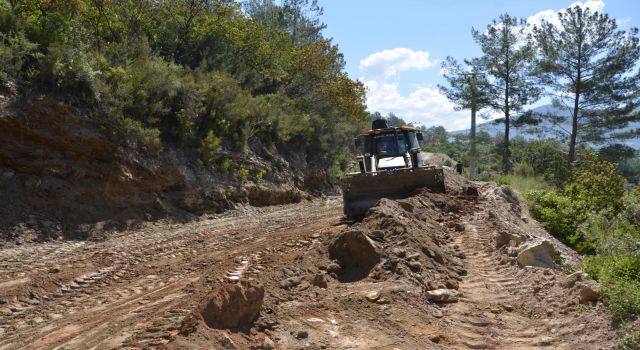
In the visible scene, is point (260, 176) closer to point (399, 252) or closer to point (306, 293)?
point (399, 252)

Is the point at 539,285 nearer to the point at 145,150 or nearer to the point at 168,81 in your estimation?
the point at 145,150

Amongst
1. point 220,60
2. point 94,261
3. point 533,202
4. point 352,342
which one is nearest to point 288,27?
point 220,60

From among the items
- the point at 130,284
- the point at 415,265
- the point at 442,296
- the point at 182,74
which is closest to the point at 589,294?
the point at 442,296

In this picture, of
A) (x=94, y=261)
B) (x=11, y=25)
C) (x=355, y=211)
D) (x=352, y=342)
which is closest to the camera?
(x=352, y=342)

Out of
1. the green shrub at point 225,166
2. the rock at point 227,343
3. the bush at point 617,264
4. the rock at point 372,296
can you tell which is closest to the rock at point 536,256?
the bush at point 617,264

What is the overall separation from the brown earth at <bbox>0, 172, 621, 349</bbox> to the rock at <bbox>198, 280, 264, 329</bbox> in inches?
0.4

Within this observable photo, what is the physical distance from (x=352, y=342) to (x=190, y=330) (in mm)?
1449

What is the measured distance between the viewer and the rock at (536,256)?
741cm

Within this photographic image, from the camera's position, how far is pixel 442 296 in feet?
20.2

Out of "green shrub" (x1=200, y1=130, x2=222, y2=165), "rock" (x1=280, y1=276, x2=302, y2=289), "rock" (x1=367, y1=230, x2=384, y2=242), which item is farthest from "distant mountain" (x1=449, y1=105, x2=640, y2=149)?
"rock" (x1=280, y1=276, x2=302, y2=289)

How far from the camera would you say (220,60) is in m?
20.9

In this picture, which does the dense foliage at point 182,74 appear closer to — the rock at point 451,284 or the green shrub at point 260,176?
the green shrub at point 260,176

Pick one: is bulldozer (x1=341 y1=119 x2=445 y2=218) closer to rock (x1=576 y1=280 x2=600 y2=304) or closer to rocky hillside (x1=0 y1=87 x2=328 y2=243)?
rocky hillside (x1=0 y1=87 x2=328 y2=243)

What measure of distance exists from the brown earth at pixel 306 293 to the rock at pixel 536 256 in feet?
0.10
